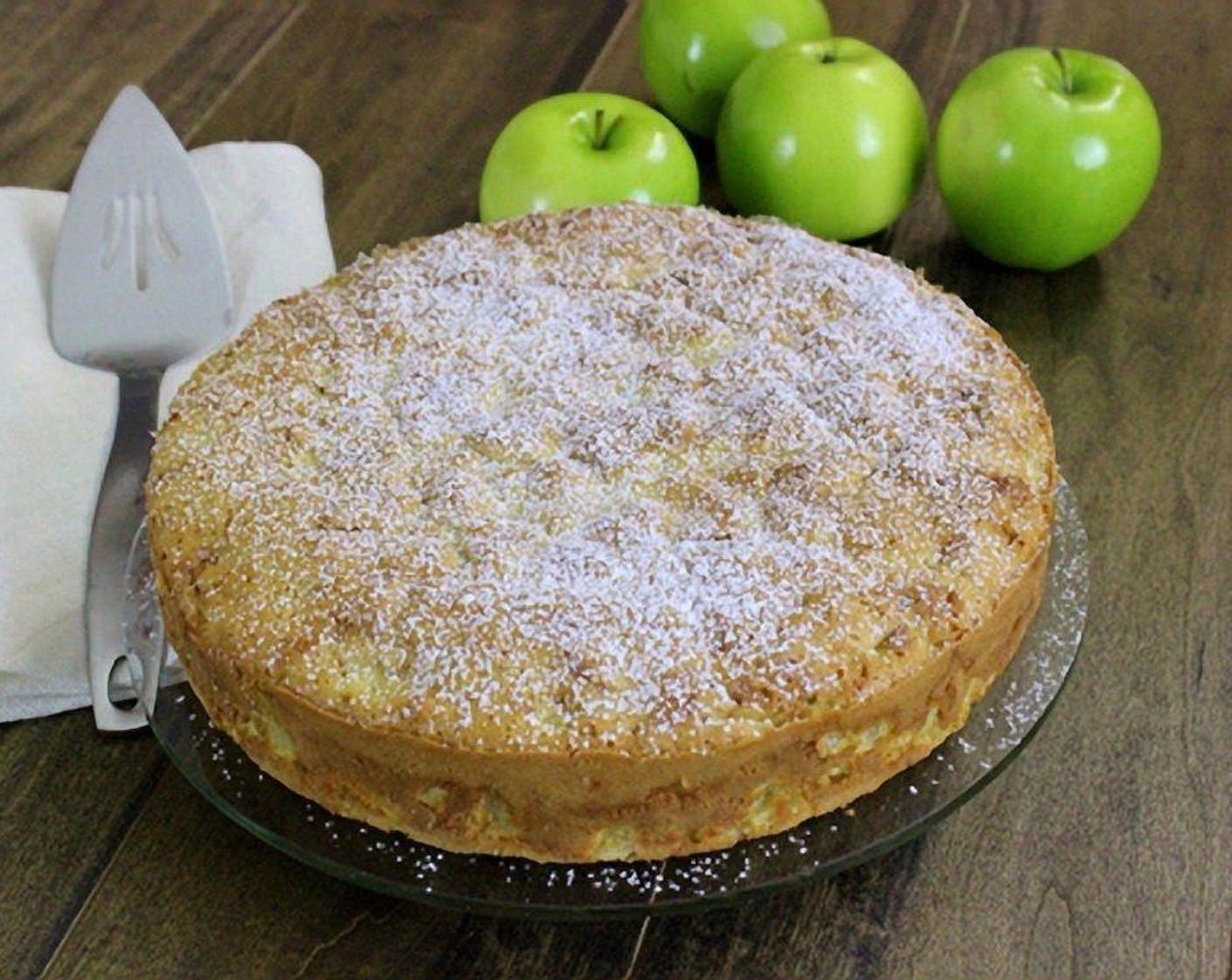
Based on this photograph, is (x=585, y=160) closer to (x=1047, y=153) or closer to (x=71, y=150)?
(x=1047, y=153)

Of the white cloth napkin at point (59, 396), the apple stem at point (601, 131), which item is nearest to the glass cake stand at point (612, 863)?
the white cloth napkin at point (59, 396)

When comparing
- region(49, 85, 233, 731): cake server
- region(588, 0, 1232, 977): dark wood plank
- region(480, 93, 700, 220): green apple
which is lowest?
region(588, 0, 1232, 977): dark wood plank

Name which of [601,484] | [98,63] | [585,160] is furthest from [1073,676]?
[98,63]

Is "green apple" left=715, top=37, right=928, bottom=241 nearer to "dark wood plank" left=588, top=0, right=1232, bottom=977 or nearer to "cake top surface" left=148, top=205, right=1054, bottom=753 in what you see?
"dark wood plank" left=588, top=0, right=1232, bottom=977

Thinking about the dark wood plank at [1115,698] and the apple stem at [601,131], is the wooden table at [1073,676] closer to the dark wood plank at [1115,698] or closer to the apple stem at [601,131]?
the dark wood plank at [1115,698]

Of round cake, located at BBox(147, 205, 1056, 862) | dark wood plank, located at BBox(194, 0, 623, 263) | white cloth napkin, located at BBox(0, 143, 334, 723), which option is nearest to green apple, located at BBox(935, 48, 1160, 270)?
round cake, located at BBox(147, 205, 1056, 862)

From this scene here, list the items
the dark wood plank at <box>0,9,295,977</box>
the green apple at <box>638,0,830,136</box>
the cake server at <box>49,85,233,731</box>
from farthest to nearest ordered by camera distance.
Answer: the green apple at <box>638,0,830,136</box> < the cake server at <box>49,85,233,731</box> < the dark wood plank at <box>0,9,295,977</box>

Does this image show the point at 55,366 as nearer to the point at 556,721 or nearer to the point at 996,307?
the point at 556,721
